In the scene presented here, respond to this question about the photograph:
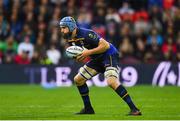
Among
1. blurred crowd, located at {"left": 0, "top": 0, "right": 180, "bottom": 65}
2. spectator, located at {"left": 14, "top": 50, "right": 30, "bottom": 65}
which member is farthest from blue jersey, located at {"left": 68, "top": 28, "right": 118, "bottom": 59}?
spectator, located at {"left": 14, "top": 50, "right": 30, "bottom": 65}

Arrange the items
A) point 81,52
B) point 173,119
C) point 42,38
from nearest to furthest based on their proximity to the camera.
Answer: point 173,119 < point 81,52 < point 42,38

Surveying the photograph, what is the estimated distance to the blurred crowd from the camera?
81.6 feet

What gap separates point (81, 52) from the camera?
13.2m

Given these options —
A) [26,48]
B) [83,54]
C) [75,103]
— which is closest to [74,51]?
[83,54]

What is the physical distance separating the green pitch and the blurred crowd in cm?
214

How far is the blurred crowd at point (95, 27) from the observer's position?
24.9m

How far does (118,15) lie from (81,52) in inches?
536

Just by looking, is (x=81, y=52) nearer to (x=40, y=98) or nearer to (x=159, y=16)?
(x=40, y=98)

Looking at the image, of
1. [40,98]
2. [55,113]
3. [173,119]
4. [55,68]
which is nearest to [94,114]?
[55,113]

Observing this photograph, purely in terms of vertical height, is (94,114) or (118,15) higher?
(118,15)

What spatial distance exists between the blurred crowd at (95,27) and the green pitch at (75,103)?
2.14 m

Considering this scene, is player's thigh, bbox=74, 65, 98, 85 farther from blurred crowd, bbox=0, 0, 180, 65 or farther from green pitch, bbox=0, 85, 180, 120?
blurred crowd, bbox=0, 0, 180, 65

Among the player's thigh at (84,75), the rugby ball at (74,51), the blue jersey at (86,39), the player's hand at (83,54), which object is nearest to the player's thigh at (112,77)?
the blue jersey at (86,39)

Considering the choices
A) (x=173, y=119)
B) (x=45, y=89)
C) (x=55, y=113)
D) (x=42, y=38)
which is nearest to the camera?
(x=173, y=119)
